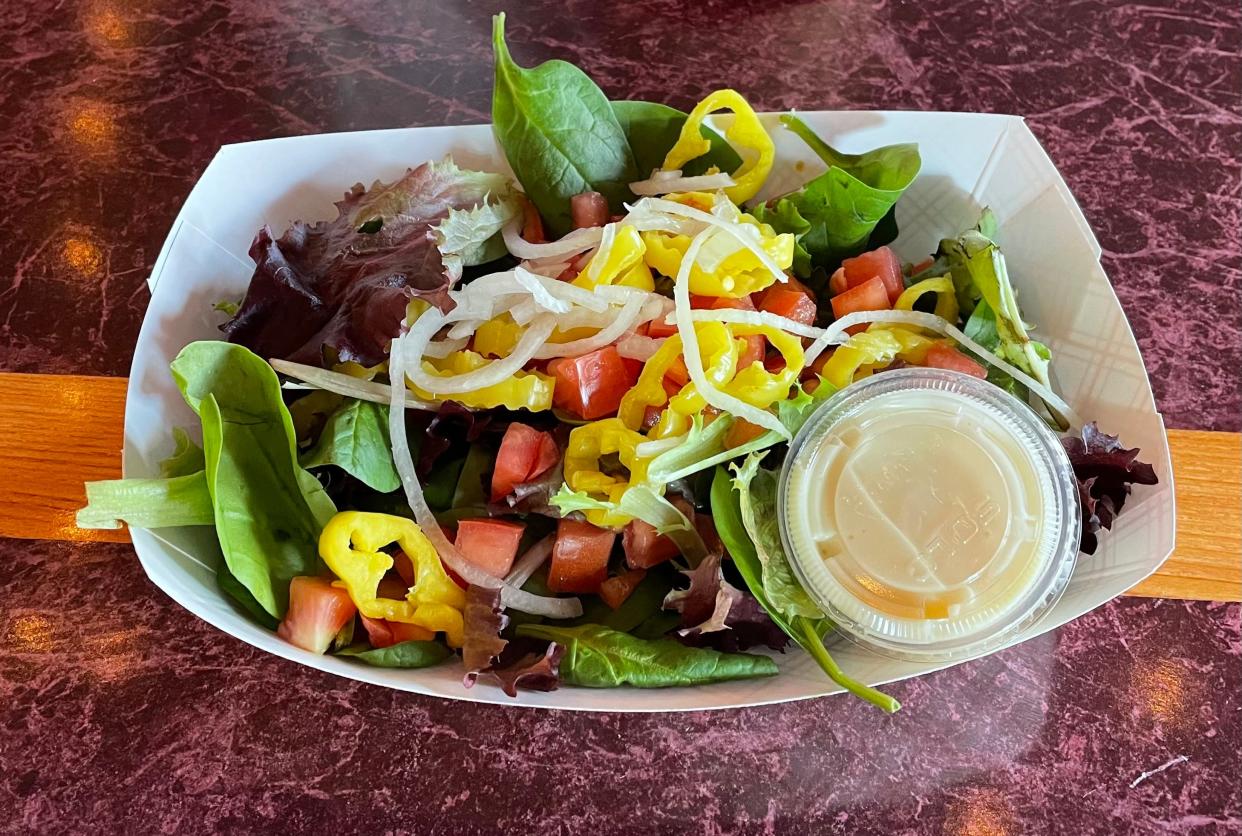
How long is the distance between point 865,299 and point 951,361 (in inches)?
4.9

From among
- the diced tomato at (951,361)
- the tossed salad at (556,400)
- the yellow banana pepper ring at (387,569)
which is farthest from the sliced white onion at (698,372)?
the yellow banana pepper ring at (387,569)

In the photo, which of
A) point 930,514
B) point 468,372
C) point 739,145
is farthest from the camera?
point 739,145

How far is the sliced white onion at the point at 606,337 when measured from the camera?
41.8 inches

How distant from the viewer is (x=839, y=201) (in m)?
1.12

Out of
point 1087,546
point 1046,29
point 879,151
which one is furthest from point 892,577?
point 1046,29

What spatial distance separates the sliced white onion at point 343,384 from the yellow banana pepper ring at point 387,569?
139mm

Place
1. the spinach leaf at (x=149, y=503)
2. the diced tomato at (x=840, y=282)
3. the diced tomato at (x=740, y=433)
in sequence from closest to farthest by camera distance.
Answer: the spinach leaf at (x=149, y=503) < the diced tomato at (x=740, y=433) < the diced tomato at (x=840, y=282)

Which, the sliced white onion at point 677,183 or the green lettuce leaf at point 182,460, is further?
the sliced white onion at point 677,183

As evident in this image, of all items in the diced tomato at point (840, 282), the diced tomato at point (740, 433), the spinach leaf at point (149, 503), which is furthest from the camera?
the diced tomato at point (840, 282)

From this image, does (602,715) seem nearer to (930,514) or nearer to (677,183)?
(930,514)

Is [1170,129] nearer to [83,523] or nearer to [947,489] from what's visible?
[947,489]

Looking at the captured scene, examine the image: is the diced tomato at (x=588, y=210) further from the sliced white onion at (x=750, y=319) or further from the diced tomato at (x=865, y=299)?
the diced tomato at (x=865, y=299)

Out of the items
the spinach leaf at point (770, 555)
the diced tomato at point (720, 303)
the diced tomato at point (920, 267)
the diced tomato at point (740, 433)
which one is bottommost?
the spinach leaf at point (770, 555)

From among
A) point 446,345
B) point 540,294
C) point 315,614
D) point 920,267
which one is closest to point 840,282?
point 920,267
